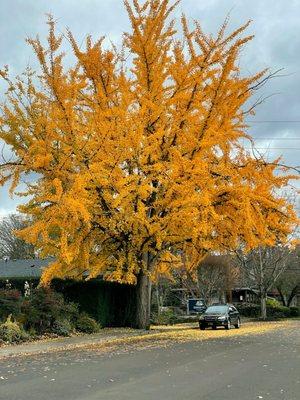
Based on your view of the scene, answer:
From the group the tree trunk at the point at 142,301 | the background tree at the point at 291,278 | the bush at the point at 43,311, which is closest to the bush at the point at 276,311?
the background tree at the point at 291,278

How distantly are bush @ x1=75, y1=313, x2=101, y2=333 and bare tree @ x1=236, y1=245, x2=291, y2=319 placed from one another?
848 inches

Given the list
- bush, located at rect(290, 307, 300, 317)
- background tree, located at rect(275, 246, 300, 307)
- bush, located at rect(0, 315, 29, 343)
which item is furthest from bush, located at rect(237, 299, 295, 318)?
bush, located at rect(0, 315, 29, 343)

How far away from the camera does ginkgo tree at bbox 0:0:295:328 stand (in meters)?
19.4

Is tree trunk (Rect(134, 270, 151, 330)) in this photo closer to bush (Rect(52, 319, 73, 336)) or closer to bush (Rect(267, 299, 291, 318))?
bush (Rect(52, 319, 73, 336))

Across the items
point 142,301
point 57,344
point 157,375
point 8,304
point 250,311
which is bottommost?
point 157,375

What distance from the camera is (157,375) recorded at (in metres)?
10.2

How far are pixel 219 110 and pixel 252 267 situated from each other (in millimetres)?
27284

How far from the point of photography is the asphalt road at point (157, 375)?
8.16 m

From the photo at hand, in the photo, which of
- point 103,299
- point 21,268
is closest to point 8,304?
point 103,299

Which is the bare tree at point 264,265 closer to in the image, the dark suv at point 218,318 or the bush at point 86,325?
the dark suv at point 218,318

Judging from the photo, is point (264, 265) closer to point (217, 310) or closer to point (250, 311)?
point (250, 311)

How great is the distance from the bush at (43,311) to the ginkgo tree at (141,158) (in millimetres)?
1134

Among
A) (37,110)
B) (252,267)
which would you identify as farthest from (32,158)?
(252,267)

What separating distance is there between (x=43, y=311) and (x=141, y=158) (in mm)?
7124
